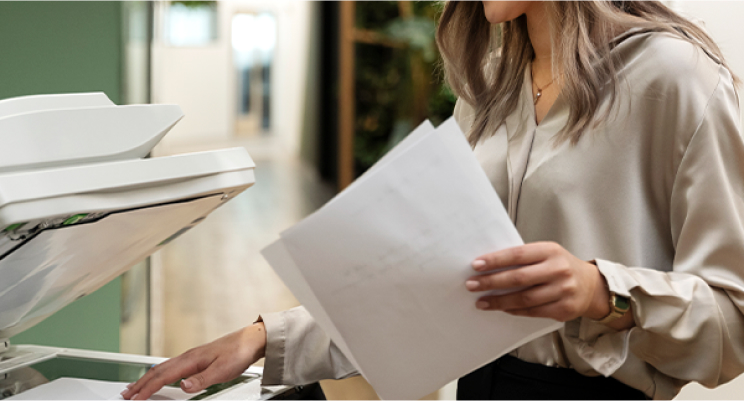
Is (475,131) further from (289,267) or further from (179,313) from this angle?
(179,313)

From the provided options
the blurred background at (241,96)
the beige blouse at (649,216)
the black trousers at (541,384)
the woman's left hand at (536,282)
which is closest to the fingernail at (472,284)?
the woman's left hand at (536,282)

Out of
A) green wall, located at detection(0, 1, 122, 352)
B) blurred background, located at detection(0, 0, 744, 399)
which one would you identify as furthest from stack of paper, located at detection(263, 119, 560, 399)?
green wall, located at detection(0, 1, 122, 352)

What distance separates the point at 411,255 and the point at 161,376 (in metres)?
0.39

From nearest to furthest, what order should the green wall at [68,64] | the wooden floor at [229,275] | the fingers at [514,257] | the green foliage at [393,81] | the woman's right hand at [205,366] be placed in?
the fingers at [514,257] → the woman's right hand at [205,366] → the green wall at [68,64] → the wooden floor at [229,275] → the green foliage at [393,81]

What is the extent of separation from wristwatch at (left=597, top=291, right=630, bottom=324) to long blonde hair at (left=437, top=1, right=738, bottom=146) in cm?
19

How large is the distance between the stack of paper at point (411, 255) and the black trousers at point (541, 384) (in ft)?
0.57

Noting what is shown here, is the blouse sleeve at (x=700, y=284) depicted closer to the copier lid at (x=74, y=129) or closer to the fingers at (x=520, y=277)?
the fingers at (x=520, y=277)

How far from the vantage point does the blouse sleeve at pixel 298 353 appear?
0.72 metres

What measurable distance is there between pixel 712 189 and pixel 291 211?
14.7ft

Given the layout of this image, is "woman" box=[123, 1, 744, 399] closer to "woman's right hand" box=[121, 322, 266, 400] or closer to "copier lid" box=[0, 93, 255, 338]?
"woman's right hand" box=[121, 322, 266, 400]

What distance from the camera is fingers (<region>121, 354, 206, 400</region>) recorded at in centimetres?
69

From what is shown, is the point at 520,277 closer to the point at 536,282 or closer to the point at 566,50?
the point at 536,282

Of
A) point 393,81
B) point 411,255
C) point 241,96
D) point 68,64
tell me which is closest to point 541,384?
point 411,255

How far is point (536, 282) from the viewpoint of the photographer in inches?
17.8
